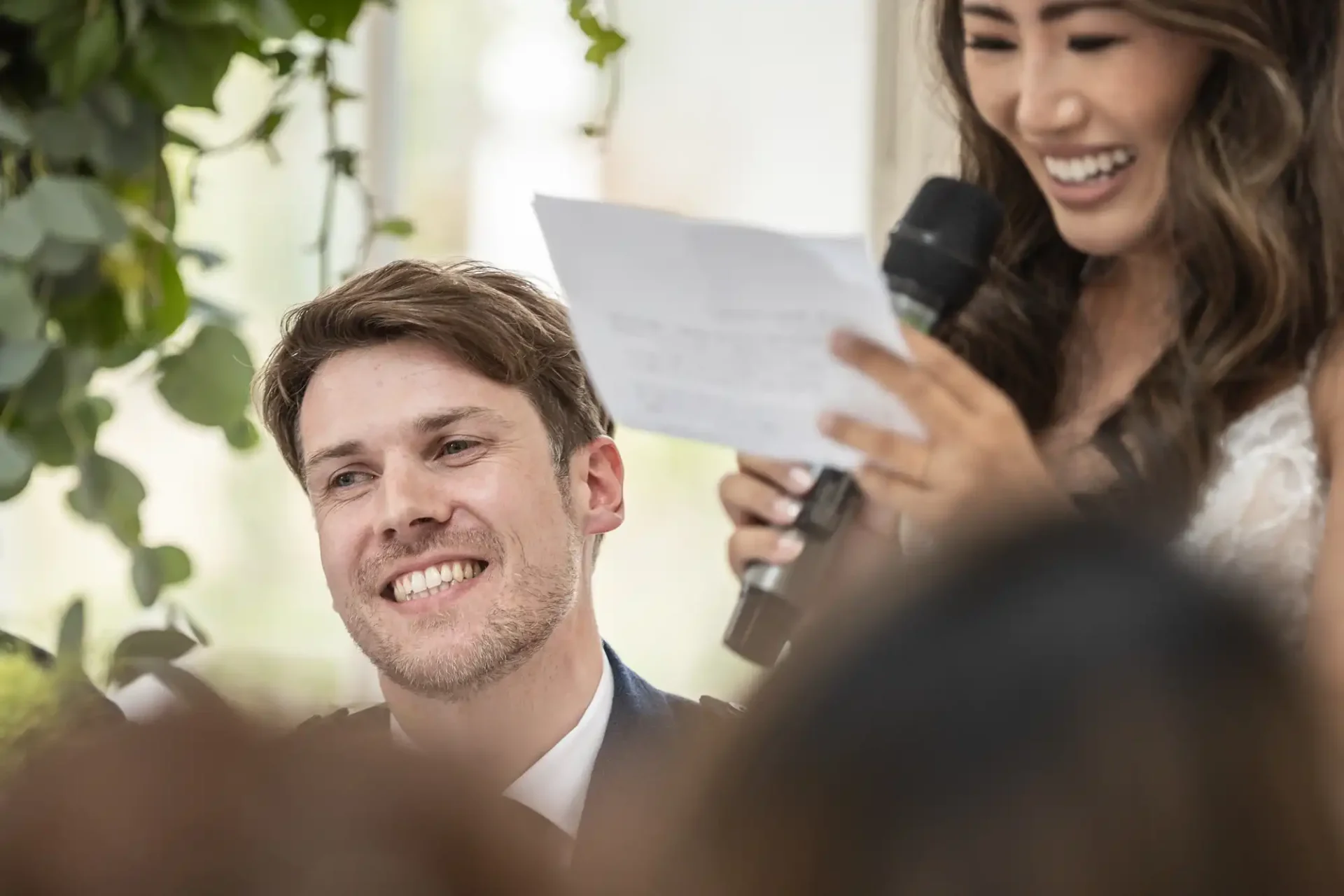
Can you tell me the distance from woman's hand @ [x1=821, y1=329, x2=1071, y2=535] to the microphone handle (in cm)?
2

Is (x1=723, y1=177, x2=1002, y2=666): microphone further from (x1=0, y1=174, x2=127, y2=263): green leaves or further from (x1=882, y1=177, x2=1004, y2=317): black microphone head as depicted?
(x1=0, y1=174, x2=127, y2=263): green leaves

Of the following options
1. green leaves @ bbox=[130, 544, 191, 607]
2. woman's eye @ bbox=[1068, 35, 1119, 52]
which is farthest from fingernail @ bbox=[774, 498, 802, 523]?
green leaves @ bbox=[130, 544, 191, 607]

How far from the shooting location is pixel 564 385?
3.97 ft

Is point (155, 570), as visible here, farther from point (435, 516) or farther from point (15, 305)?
point (435, 516)

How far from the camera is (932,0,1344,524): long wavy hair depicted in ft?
3.00

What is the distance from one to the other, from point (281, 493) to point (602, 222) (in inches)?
61.6

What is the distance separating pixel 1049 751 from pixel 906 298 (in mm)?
516

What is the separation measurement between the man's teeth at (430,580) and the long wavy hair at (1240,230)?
1.54 feet

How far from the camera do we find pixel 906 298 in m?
0.75

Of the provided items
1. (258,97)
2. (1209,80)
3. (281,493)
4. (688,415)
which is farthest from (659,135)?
(688,415)

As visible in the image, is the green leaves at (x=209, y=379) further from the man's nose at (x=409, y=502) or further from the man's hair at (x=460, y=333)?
the man's nose at (x=409, y=502)

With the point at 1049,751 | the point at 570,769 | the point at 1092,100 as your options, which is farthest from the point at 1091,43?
the point at 1049,751

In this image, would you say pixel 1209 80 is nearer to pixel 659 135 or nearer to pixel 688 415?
pixel 688 415

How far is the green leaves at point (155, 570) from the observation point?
1386 millimetres
